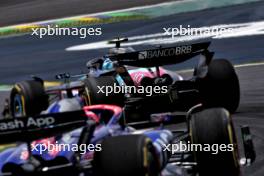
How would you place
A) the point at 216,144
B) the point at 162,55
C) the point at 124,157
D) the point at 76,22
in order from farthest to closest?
the point at 76,22 < the point at 162,55 < the point at 216,144 < the point at 124,157

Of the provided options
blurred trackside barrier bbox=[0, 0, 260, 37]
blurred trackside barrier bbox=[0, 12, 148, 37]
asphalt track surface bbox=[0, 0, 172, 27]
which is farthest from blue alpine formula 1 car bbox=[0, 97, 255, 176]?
asphalt track surface bbox=[0, 0, 172, 27]

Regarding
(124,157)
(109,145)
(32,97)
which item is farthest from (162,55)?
(124,157)

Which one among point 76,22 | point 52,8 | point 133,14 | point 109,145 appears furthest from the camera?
point 52,8

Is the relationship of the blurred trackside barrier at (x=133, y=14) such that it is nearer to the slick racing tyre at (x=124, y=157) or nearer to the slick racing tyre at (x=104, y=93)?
the slick racing tyre at (x=104, y=93)

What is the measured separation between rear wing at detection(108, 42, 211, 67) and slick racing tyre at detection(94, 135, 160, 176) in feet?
11.4

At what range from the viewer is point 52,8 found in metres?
23.3

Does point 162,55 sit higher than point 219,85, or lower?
higher

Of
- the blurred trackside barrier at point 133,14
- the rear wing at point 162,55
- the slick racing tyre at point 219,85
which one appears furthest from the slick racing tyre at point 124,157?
the blurred trackside barrier at point 133,14

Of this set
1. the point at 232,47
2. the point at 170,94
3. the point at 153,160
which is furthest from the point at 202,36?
the point at 153,160

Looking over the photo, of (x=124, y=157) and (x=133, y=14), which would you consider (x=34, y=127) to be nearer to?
(x=124, y=157)

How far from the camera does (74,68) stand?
16.7 meters

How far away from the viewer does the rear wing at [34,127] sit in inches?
253

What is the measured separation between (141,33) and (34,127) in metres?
13.0

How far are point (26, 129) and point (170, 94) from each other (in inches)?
176
